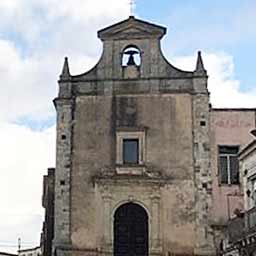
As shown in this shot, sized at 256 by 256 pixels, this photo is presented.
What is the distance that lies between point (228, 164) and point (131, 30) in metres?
6.62

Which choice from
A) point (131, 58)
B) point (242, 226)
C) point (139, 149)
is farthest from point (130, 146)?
point (242, 226)

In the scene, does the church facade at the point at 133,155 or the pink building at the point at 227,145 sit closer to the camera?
the church facade at the point at 133,155

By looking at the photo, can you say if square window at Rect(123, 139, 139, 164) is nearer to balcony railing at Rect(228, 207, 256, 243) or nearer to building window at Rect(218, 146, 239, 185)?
building window at Rect(218, 146, 239, 185)

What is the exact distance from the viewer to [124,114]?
28.0 m

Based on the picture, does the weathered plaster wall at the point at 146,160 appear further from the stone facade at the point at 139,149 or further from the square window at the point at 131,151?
the square window at the point at 131,151

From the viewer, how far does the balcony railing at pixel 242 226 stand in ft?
73.0

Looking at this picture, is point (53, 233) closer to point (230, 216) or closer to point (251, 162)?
point (230, 216)

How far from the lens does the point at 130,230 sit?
1077 inches

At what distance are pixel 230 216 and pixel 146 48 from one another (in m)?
7.43

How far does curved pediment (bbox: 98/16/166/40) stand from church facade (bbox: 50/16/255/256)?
0.13 ft

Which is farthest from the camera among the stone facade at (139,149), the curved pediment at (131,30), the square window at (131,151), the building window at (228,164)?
the curved pediment at (131,30)

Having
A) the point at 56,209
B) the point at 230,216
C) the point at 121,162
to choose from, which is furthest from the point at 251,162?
the point at 56,209

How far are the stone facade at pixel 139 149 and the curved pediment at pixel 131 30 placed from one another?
0.13 feet

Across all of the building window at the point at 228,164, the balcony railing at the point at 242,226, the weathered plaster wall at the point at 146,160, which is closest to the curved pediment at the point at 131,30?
the weathered plaster wall at the point at 146,160
